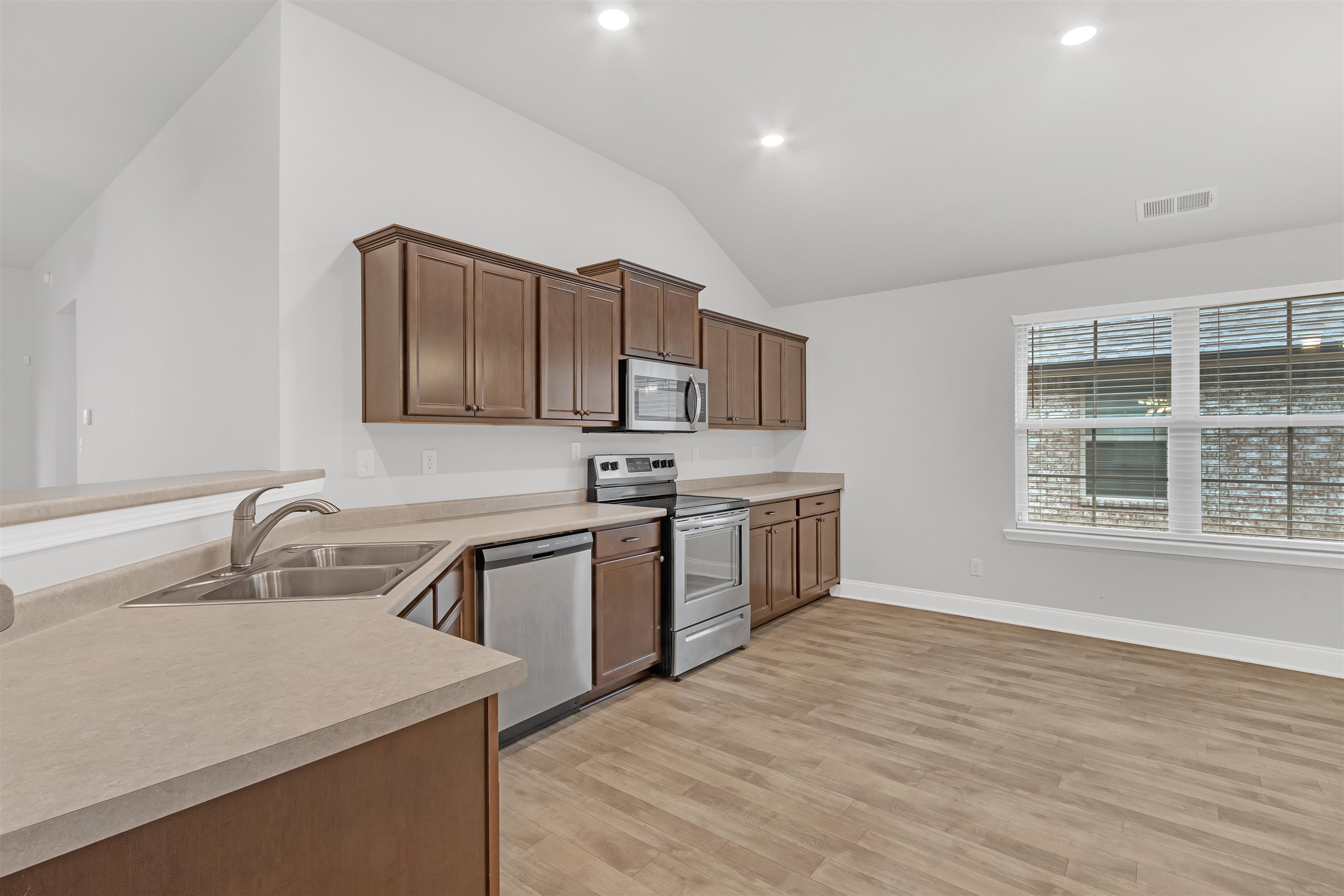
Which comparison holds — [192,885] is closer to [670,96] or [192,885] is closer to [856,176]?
[670,96]

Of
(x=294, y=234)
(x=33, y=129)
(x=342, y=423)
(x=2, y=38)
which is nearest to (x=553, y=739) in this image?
(x=342, y=423)

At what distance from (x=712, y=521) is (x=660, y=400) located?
0.81 metres

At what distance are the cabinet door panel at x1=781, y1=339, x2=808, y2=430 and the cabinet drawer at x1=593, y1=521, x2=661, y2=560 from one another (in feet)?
7.24

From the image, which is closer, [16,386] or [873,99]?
[873,99]

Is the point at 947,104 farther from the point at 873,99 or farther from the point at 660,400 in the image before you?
the point at 660,400

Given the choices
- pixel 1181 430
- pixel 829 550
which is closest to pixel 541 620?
pixel 829 550

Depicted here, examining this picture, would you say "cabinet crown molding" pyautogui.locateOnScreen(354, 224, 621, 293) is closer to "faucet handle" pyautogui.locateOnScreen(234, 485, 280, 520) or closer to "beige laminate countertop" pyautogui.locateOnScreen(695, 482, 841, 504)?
"faucet handle" pyautogui.locateOnScreen(234, 485, 280, 520)

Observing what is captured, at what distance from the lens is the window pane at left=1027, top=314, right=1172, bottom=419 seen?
13.5 feet

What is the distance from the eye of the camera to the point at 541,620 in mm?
2803

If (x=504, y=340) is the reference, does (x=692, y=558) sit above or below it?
below

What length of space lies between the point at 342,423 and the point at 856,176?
3.36 m

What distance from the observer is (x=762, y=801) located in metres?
2.31

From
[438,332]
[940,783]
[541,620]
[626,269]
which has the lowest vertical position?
[940,783]

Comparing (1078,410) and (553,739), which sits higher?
(1078,410)
